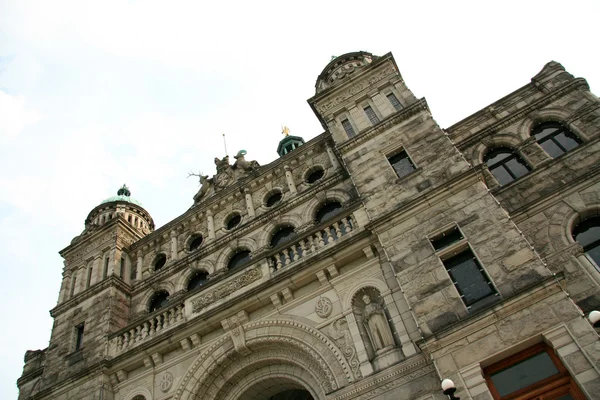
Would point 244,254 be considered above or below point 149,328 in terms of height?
above

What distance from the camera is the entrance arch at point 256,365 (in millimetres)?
13523

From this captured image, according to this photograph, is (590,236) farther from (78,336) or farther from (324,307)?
(78,336)

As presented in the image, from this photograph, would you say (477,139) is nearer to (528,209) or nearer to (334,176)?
(528,209)

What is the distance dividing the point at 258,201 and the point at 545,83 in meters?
11.3

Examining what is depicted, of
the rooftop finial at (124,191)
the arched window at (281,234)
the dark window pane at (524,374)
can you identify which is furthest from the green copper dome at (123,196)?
the dark window pane at (524,374)

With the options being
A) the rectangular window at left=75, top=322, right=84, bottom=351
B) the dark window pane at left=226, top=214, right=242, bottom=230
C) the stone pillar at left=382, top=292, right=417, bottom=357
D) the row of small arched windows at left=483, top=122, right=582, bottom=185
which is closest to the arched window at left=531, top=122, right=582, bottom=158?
the row of small arched windows at left=483, top=122, right=582, bottom=185

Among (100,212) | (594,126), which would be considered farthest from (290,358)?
(100,212)

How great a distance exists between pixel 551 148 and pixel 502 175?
1.71 metres

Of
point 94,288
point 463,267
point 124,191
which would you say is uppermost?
point 124,191

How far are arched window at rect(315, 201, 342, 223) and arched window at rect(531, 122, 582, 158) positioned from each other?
6.98 meters

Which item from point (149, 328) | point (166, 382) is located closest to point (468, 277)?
point (166, 382)

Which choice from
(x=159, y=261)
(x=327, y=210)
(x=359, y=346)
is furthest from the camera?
(x=159, y=261)

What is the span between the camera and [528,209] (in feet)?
44.9

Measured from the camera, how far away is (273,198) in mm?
19766
